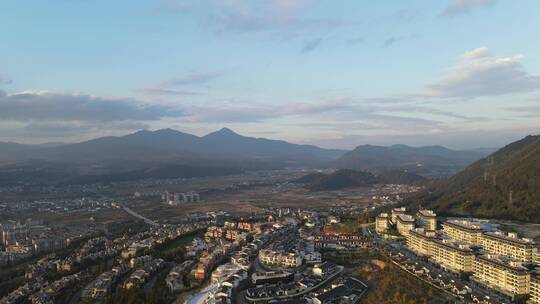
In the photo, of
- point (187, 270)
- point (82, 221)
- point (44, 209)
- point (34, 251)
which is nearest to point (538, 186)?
point (187, 270)

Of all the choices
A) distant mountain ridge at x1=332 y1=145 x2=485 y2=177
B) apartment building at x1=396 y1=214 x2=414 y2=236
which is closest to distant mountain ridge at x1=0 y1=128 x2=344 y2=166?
distant mountain ridge at x1=332 y1=145 x2=485 y2=177

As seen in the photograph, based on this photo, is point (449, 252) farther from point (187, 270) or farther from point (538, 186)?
point (538, 186)

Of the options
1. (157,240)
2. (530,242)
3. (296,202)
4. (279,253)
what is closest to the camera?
(530,242)

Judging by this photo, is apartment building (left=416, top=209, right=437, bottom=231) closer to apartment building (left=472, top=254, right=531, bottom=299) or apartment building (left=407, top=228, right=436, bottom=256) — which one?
apartment building (left=407, top=228, right=436, bottom=256)

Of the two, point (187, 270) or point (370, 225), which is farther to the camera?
point (370, 225)

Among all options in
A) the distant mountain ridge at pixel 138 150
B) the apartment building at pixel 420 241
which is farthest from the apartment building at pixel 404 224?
the distant mountain ridge at pixel 138 150

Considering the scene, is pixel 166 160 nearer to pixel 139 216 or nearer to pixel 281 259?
pixel 139 216

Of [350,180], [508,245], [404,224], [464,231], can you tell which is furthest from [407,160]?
[508,245]
